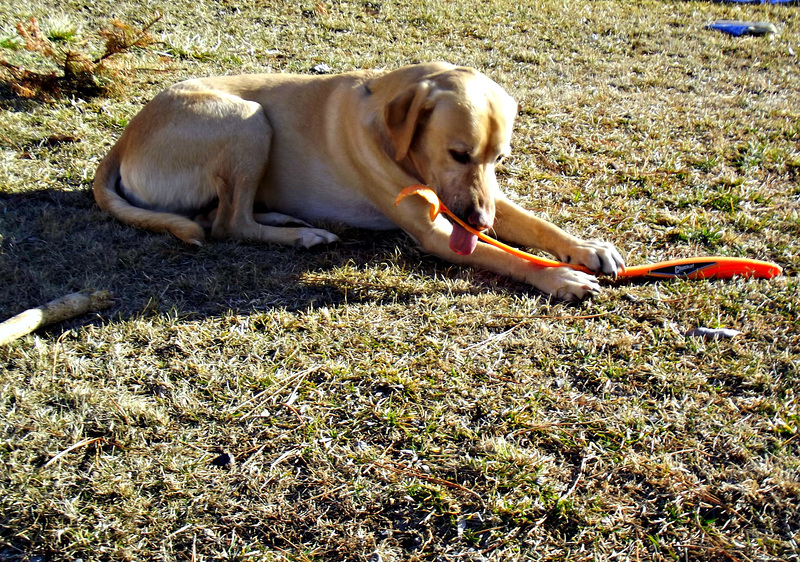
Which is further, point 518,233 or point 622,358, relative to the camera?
point 518,233

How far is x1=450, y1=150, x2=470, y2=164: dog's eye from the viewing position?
307cm

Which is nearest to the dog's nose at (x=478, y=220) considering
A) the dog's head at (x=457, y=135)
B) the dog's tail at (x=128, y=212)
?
the dog's head at (x=457, y=135)

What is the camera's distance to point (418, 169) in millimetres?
3309

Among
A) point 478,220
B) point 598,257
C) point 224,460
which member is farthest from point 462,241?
point 224,460

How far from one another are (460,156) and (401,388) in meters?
1.27

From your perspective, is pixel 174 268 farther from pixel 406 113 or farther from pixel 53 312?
pixel 406 113

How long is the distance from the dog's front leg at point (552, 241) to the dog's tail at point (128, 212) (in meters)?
1.60

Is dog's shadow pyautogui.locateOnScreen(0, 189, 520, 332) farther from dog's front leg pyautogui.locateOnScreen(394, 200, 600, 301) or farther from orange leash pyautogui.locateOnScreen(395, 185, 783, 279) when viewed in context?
orange leash pyautogui.locateOnScreen(395, 185, 783, 279)

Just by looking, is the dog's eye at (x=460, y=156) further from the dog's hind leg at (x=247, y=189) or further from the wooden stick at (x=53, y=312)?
the wooden stick at (x=53, y=312)

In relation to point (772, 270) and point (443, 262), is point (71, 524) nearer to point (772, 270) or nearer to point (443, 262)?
point (443, 262)

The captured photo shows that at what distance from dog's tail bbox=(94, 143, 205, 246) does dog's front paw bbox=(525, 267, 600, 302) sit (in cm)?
168

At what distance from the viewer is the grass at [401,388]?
1.86 meters

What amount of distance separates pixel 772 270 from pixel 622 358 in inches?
43.7

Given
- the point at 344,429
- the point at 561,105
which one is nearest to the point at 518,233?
the point at 344,429
